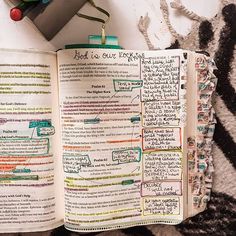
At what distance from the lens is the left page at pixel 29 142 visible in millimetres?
848

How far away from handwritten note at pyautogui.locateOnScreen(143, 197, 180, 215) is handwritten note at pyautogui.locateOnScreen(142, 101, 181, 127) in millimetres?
180

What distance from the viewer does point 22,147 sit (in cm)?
87

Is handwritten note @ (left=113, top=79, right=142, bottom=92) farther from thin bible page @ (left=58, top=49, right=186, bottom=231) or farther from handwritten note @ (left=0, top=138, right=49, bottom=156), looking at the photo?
handwritten note @ (left=0, top=138, right=49, bottom=156)

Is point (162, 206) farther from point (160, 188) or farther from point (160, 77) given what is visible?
point (160, 77)

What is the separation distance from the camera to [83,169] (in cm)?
88

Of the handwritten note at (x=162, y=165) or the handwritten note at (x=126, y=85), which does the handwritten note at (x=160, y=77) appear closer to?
the handwritten note at (x=126, y=85)

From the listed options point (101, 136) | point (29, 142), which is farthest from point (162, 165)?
point (29, 142)

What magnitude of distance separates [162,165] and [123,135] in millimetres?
118

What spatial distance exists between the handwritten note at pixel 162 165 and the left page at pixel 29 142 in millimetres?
206

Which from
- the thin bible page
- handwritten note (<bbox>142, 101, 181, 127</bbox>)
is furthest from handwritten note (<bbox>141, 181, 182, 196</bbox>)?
handwritten note (<bbox>142, 101, 181, 127</bbox>)

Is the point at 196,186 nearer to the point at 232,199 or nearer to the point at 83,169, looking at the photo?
the point at 232,199

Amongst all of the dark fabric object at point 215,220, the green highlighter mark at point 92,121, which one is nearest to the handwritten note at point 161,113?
the green highlighter mark at point 92,121

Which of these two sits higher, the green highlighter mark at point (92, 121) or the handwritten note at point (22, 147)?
the green highlighter mark at point (92, 121)

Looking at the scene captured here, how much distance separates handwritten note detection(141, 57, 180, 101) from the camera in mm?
886
